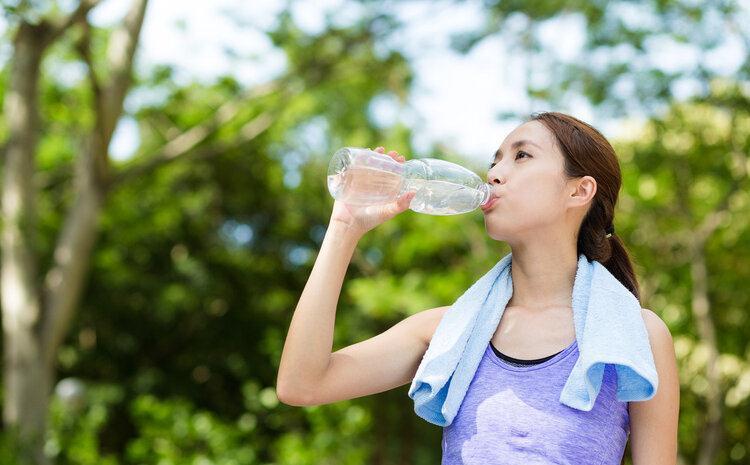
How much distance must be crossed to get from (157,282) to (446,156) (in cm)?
610

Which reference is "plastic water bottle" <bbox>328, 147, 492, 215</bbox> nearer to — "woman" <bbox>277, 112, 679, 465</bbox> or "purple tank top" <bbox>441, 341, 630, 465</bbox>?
"woman" <bbox>277, 112, 679, 465</bbox>

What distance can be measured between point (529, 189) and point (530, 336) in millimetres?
281

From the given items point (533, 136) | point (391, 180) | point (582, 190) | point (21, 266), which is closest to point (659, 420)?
point (582, 190)

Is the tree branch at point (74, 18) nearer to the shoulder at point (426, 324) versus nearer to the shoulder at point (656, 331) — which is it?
the shoulder at point (426, 324)

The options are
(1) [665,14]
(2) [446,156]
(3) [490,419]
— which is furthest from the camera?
(2) [446,156]

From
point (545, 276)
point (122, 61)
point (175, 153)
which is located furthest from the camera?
point (175, 153)

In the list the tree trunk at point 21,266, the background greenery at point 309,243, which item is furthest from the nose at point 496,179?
the tree trunk at point 21,266

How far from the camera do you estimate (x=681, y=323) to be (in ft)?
35.9

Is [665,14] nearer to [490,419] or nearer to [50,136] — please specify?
[490,419]

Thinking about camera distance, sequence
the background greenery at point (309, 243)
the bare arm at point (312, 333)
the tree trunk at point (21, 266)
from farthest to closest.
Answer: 1. the background greenery at point (309, 243)
2. the tree trunk at point (21, 266)
3. the bare arm at point (312, 333)

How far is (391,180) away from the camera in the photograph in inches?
79.6

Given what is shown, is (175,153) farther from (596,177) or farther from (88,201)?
(596,177)

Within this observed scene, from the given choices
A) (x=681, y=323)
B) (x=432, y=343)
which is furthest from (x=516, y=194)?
(x=681, y=323)

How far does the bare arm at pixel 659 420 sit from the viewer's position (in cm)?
170
